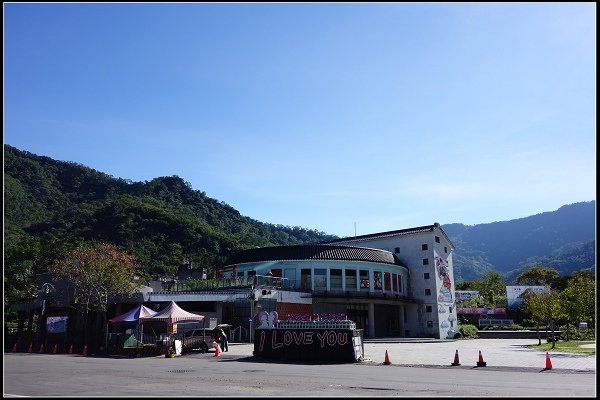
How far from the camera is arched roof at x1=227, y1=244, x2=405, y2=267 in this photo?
50.6m

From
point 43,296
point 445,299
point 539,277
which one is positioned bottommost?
point 539,277

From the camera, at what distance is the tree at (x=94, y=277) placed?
36.2 m

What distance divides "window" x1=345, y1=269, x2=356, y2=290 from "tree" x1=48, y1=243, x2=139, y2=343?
69.2 feet

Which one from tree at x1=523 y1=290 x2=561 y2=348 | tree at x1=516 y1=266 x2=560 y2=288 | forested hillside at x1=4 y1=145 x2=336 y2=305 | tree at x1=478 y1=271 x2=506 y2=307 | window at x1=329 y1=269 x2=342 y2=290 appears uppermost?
forested hillside at x1=4 y1=145 x2=336 y2=305

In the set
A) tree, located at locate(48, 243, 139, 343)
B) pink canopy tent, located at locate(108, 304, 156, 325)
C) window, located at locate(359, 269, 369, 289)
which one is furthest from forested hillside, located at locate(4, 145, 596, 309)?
window, located at locate(359, 269, 369, 289)

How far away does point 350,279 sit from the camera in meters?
51.6

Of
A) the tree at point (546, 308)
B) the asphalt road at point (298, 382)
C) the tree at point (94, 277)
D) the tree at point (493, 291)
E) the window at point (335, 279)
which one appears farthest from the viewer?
the tree at point (493, 291)

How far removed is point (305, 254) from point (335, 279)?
3723 mm

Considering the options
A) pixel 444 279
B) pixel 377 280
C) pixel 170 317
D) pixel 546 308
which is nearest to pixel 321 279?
pixel 377 280

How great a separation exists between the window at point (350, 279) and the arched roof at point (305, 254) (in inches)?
49.8

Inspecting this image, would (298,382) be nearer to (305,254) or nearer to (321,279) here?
(321,279)

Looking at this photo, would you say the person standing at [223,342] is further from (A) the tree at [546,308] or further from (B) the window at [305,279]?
(A) the tree at [546,308]

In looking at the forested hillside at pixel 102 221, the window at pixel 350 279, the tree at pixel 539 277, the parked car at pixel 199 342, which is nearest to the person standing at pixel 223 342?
the parked car at pixel 199 342

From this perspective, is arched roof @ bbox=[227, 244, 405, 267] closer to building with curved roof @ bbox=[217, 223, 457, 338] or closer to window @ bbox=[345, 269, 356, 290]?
building with curved roof @ bbox=[217, 223, 457, 338]
